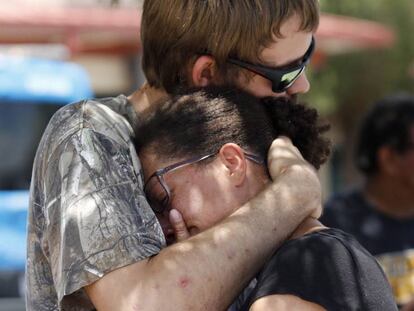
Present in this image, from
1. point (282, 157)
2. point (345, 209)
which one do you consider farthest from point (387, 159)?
point (282, 157)

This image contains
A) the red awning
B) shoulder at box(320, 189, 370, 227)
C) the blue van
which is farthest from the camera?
the red awning

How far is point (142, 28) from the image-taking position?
2.71 meters

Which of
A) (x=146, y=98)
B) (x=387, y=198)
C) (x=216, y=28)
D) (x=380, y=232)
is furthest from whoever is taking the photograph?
(x=387, y=198)

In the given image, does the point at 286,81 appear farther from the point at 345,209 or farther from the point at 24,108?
the point at 24,108

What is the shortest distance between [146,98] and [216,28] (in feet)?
0.94

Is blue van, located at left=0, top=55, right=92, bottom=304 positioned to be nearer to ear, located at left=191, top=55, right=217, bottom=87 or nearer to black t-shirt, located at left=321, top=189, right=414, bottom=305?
black t-shirt, located at left=321, top=189, right=414, bottom=305

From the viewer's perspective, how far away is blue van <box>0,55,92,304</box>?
9188mm

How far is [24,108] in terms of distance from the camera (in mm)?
9406

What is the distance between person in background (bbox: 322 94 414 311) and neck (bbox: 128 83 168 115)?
2.21 m

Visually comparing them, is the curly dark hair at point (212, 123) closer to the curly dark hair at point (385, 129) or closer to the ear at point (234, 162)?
the ear at point (234, 162)

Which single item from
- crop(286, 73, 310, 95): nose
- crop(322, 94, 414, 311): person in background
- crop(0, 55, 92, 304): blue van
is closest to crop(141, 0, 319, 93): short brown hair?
crop(286, 73, 310, 95): nose

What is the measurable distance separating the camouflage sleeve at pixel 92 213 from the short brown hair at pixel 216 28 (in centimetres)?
30

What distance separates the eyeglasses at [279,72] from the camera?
2531 millimetres

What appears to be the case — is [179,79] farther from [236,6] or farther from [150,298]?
[150,298]
